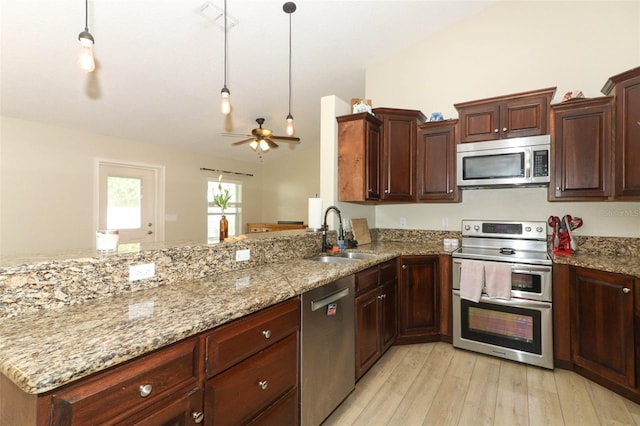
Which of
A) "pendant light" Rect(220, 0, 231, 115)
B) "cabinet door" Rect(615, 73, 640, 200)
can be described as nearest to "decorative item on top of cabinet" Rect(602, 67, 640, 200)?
"cabinet door" Rect(615, 73, 640, 200)

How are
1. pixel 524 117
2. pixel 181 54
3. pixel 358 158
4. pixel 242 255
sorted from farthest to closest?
pixel 181 54 < pixel 358 158 < pixel 524 117 < pixel 242 255

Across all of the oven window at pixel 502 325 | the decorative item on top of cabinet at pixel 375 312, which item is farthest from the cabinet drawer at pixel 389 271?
the oven window at pixel 502 325

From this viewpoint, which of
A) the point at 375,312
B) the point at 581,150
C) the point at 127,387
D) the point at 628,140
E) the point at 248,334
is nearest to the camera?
the point at 127,387

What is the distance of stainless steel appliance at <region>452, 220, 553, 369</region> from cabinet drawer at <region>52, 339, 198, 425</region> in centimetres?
240

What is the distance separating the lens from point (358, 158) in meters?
2.99

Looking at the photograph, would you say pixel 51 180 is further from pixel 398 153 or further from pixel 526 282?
pixel 526 282

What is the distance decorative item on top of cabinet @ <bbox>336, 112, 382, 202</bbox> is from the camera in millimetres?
2977

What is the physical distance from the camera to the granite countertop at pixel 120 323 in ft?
2.53

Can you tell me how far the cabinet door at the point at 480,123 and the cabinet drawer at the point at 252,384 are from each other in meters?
2.56

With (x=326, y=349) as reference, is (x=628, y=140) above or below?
above

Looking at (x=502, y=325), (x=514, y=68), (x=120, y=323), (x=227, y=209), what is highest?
(x=514, y=68)

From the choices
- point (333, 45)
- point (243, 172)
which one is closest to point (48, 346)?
point (333, 45)

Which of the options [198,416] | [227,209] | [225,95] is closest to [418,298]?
[198,416]

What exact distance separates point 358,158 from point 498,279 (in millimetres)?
1615
